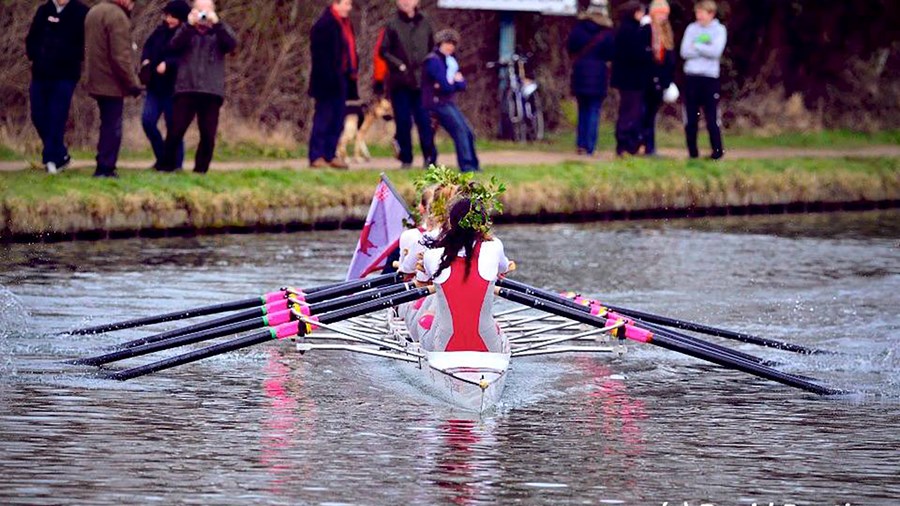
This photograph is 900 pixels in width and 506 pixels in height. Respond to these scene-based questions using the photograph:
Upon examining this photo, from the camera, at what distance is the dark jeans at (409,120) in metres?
25.2

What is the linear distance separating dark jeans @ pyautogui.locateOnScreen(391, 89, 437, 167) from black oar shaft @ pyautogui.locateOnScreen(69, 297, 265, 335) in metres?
9.10

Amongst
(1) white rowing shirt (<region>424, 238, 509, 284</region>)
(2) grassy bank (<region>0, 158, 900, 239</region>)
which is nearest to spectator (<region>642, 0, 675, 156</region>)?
Answer: (2) grassy bank (<region>0, 158, 900, 239</region>)

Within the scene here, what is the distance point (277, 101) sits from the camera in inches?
1187

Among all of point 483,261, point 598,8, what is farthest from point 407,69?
point 483,261

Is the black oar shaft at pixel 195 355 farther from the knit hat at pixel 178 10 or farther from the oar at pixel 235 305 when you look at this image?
the knit hat at pixel 178 10

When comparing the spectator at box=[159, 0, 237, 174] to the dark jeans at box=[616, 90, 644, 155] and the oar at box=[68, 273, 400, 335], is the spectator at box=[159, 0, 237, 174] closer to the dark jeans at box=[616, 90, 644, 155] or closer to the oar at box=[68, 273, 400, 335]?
the dark jeans at box=[616, 90, 644, 155]

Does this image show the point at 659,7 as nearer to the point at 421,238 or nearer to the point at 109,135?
the point at 109,135

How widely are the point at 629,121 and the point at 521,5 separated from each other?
328 cm

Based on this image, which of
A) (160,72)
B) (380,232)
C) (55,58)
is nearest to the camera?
(380,232)

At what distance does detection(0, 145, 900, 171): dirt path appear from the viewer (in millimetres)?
25250

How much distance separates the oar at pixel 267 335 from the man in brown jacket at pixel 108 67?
8638 mm

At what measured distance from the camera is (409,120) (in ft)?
83.0

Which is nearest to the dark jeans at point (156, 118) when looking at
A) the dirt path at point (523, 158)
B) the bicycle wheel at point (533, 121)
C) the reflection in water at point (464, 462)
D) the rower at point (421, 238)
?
the dirt path at point (523, 158)

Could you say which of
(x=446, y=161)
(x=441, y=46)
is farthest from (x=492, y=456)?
(x=446, y=161)
